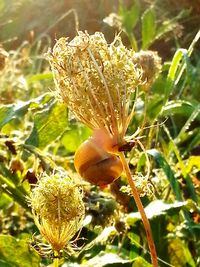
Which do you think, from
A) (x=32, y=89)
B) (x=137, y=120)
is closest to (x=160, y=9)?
(x=32, y=89)

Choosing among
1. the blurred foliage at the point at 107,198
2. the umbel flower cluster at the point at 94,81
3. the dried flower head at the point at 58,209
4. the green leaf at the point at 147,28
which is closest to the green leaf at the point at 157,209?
the blurred foliage at the point at 107,198

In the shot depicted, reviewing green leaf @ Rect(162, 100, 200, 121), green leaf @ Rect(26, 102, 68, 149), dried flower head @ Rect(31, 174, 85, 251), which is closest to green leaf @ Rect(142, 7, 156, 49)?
green leaf @ Rect(162, 100, 200, 121)

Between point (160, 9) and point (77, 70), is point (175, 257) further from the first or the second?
point (160, 9)

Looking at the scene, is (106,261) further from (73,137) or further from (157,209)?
(73,137)

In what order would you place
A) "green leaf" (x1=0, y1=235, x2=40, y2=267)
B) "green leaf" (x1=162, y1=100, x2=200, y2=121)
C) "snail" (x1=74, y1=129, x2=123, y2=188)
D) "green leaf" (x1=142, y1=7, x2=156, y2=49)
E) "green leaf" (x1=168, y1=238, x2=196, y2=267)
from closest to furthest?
"snail" (x1=74, y1=129, x2=123, y2=188)
"green leaf" (x1=0, y1=235, x2=40, y2=267)
"green leaf" (x1=168, y1=238, x2=196, y2=267)
"green leaf" (x1=162, y1=100, x2=200, y2=121)
"green leaf" (x1=142, y1=7, x2=156, y2=49)

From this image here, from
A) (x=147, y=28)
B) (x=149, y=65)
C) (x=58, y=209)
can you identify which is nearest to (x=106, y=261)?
(x=58, y=209)

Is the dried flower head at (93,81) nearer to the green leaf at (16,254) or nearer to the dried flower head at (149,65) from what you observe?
the green leaf at (16,254)

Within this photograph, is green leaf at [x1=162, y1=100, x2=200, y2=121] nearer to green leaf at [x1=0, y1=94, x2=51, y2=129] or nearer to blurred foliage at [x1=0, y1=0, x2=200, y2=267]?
blurred foliage at [x1=0, y1=0, x2=200, y2=267]
